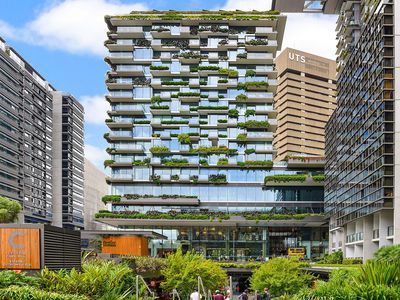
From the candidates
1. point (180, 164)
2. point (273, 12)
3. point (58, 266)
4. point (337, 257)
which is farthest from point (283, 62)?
point (58, 266)

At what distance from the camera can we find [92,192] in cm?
17900

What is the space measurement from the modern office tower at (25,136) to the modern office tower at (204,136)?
1214 inches

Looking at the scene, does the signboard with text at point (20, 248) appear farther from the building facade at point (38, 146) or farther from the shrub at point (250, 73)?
the building facade at point (38, 146)

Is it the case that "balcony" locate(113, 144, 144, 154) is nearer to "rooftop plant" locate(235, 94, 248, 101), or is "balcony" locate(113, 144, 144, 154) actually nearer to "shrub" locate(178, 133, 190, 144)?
"shrub" locate(178, 133, 190, 144)

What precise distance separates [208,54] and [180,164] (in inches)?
690

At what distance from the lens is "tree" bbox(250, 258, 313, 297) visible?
43562 millimetres

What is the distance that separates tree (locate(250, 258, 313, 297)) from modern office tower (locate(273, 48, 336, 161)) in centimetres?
10077

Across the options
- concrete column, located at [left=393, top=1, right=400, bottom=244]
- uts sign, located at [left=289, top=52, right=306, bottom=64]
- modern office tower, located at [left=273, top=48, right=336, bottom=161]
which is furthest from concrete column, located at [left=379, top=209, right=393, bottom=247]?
uts sign, located at [left=289, top=52, right=306, bottom=64]

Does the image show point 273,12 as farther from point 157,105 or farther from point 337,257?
point 337,257

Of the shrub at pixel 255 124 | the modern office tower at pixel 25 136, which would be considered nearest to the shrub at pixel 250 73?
the shrub at pixel 255 124

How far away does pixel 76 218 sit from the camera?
492ft

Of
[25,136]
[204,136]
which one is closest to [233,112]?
[204,136]

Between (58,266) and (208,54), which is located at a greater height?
(208,54)

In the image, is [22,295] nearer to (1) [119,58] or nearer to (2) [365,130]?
(2) [365,130]
